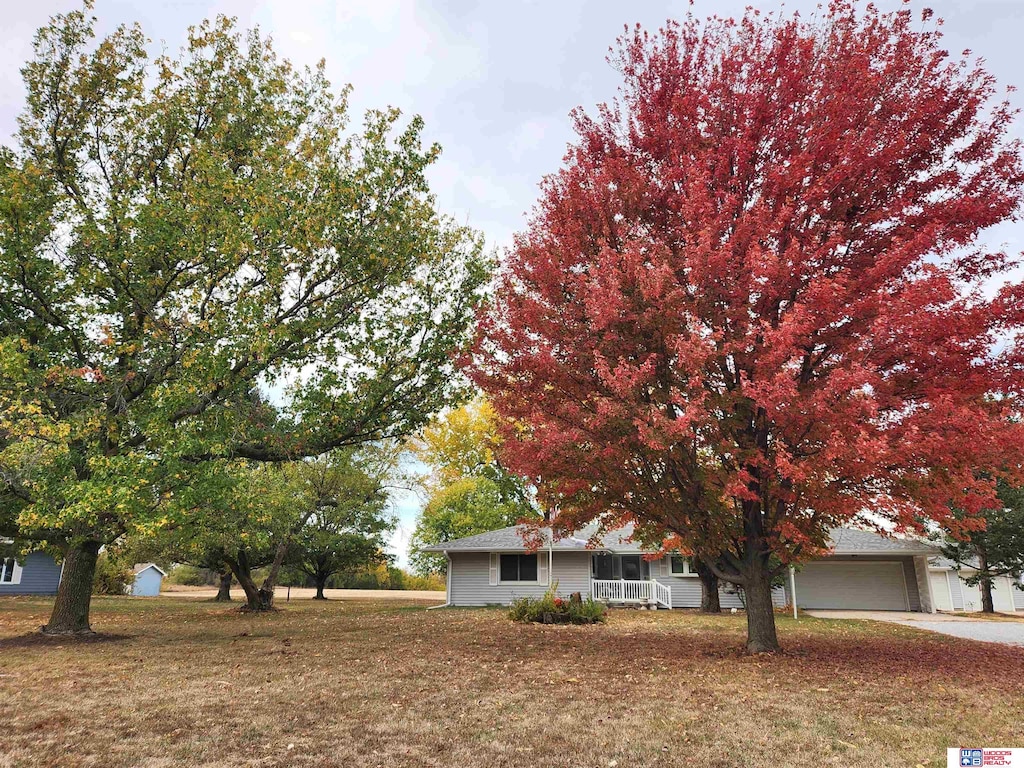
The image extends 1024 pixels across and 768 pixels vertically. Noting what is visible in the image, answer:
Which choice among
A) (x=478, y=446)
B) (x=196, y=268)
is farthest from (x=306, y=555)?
(x=196, y=268)

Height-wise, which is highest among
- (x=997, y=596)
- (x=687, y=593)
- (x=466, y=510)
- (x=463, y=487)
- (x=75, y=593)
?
(x=463, y=487)

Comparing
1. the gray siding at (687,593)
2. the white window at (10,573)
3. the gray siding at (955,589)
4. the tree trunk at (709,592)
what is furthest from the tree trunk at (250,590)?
the gray siding at (955,589)

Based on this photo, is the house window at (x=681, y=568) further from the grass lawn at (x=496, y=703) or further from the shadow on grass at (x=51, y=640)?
the shadow on grass at (x=51, y=640)

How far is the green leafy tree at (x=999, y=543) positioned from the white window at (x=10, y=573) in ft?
142

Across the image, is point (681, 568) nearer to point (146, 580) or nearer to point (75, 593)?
point (75, 593)

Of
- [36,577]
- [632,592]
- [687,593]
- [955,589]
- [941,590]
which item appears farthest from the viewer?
[36,577]

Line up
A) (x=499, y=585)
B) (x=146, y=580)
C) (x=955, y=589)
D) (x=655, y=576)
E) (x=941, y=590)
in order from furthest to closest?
(x=146, y=580) < (x=955, y=589) < (x=941, y=590) < (x=655, y=576) < (x=499, y=585)

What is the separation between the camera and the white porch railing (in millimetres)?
25281

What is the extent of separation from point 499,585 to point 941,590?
68.6ft

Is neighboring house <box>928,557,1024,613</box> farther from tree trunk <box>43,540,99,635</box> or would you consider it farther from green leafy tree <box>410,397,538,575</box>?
tree trunk <box>43,540,99,635</box>

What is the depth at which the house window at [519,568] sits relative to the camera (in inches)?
1021

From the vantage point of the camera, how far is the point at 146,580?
4369 cm

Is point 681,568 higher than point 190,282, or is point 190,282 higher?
point 190,282

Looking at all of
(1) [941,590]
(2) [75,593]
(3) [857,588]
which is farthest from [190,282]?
(1) [941,590]
